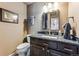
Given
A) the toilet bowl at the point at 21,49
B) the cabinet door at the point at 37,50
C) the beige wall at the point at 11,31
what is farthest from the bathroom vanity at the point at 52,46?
the beige wall at the point at 11,31

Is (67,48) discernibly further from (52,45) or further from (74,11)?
(74,11)

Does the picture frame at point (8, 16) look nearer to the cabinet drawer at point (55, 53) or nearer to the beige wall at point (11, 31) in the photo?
the beige wall at point (11, 31)

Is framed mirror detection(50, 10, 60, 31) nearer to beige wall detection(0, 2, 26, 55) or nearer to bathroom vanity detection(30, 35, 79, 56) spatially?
bathroom vanity detection(30, 35, 79, 56)

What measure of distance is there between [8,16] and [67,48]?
102cm

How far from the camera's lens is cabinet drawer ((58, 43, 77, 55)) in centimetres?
146

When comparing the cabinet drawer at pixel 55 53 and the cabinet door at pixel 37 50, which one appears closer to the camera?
the cabinet drawer at pixel 55 53

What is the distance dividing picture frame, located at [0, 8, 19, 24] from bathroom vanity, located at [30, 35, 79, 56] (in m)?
0.43

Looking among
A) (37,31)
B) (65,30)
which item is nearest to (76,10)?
(65,30)

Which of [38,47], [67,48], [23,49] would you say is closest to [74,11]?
[67,48]

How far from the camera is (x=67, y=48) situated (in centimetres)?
154

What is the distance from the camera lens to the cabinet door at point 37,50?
6.22 ft

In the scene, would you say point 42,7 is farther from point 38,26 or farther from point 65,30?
point 65,30

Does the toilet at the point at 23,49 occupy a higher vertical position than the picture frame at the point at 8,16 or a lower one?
lower

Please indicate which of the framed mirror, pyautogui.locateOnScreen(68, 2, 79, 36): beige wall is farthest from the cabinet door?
pyautogui.locateOnScreen(68, 2, 79, 36): beige wall
